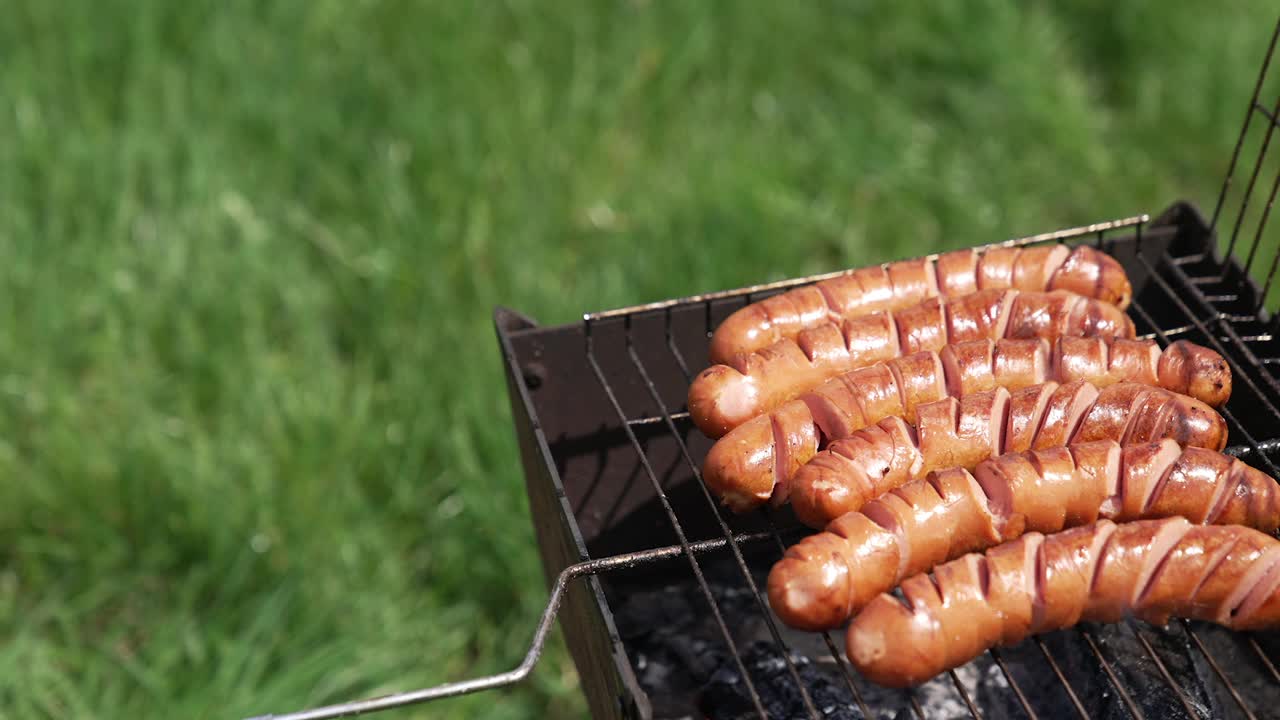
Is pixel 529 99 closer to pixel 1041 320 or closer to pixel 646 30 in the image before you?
pixel 646 30

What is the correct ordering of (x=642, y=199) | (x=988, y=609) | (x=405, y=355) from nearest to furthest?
(x=988, y=609), (x=405, y=355), (x=642, y=199)

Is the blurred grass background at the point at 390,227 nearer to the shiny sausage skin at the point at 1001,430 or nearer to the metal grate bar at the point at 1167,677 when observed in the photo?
the shiny sausage skin at the point at 1001,430

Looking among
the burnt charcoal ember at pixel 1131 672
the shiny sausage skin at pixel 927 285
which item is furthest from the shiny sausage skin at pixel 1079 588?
the shiny sausage skin at pixel 927 285

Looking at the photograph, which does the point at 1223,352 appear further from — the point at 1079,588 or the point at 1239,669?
the point at 1079,588

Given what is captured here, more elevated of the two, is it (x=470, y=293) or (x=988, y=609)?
(x=470, y=293)

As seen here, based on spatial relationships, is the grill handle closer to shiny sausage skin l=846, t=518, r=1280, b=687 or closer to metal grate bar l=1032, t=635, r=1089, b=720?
shiny sausage skin l=846, t=518, r=1280, b=687

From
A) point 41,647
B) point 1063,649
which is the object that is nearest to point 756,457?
point 1063,649
